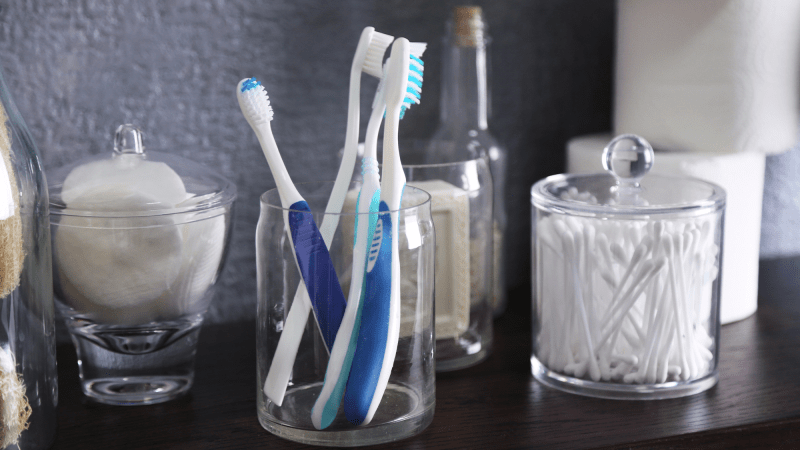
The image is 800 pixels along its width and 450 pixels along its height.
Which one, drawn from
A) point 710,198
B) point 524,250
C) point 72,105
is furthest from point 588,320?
point 72,105

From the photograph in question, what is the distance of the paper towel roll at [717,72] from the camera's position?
578mm

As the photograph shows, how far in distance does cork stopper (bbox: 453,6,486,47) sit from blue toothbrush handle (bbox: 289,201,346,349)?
25cm

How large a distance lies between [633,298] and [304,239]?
0.67 feet

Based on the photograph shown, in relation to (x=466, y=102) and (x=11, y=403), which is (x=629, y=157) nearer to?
(x=466, y=102)

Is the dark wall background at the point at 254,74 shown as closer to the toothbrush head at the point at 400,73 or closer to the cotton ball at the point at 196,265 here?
the cotton ball at the point at 196,265

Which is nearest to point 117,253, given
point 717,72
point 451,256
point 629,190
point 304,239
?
point 304,239

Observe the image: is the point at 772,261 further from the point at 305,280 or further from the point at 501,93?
the point at 305,280

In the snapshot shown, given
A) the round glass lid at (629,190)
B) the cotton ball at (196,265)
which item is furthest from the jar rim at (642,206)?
the cotton ball at (196,265)

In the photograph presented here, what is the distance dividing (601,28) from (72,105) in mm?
461

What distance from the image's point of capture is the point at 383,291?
390 millimetres

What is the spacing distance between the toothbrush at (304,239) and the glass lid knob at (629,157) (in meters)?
0.20

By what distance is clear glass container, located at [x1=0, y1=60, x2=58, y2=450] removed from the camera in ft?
1.23

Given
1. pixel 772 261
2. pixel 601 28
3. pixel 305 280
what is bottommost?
pixel 772 261

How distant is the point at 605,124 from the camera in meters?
0.73
